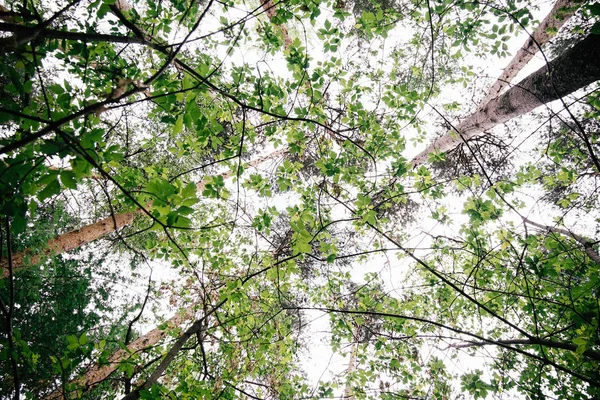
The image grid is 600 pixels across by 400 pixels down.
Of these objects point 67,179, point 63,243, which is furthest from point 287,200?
point 67,179

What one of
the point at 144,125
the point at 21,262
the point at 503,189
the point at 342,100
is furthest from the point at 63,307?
the point at 503,189

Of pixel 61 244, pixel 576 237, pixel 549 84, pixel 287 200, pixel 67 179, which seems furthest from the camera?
pixel 287 200

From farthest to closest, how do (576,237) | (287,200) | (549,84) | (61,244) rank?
(287,200) → (61,244) → (576,237) → (549,84)

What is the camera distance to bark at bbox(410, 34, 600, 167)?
234 centimetres

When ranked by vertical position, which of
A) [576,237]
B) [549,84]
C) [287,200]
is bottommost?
[576,237]

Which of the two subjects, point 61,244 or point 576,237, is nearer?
point 576,237

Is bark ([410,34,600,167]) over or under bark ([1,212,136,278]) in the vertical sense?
under

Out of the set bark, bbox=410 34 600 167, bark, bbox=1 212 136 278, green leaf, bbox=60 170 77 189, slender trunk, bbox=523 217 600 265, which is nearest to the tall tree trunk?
bark, bbox=1 212 136 278

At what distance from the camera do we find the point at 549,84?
2.86m

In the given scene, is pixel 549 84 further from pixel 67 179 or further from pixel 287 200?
pixel 287 200

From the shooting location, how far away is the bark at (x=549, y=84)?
234 cm

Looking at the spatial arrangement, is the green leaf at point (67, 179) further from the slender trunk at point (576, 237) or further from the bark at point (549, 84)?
the slender trunk at point (576, 237)

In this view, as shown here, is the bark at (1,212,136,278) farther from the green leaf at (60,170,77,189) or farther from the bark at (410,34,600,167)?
the bark at (410,34,600,167)

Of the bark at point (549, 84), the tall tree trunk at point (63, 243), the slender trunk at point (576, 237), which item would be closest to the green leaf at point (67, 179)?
the bark at point (549, 84)
